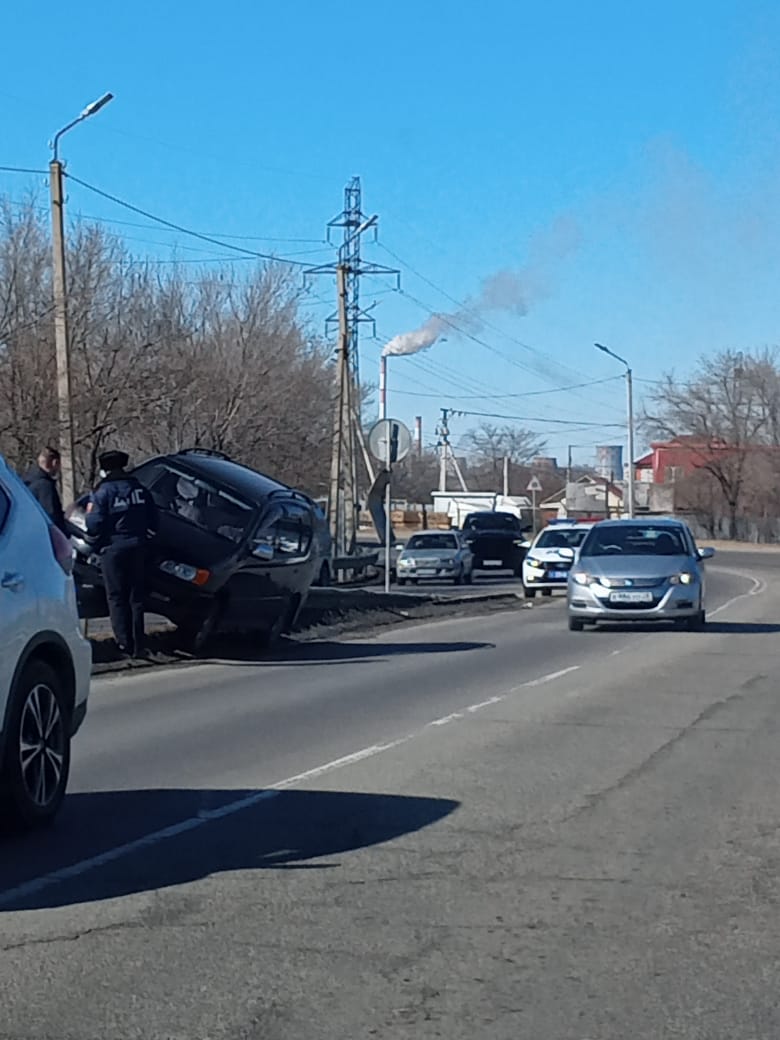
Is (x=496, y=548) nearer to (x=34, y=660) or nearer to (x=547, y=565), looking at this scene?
(x=547, y=565)

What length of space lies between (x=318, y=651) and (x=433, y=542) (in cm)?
2240

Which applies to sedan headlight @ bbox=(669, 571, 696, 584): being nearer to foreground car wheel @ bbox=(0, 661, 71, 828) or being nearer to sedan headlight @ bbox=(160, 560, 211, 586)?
sedan headlight @ bbox=(160, 560, 211, 586)

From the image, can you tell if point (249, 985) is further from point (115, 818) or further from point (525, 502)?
point (525, 502)

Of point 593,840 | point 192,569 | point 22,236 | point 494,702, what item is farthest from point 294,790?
point 22,236

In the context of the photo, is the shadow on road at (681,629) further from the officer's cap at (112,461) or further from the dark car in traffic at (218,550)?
the officer's cap at (112,461)

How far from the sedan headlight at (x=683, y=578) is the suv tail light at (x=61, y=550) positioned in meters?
14.4

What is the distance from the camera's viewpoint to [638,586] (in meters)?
21.5

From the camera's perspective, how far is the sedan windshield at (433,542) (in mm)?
40406

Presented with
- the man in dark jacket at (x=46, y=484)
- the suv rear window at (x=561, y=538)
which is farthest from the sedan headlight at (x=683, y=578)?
the suv rear window at (x=561, y=538)

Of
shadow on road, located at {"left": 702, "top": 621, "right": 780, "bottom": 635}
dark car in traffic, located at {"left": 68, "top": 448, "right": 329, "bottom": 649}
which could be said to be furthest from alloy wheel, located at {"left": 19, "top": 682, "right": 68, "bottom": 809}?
shadow on road, located at {"left": 702, "top": 621, "right": 780, "bottom": 635}

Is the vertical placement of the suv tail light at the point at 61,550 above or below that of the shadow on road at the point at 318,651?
above

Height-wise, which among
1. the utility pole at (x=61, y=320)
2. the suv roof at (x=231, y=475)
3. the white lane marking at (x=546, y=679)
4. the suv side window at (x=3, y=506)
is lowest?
the white lane marking at (x=546, y=679)

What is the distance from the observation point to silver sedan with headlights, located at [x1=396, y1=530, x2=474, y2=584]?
130 feet

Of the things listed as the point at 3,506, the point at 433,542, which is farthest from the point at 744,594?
the point at 3,506
